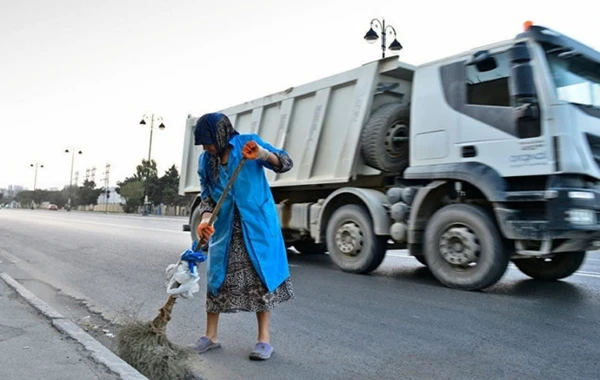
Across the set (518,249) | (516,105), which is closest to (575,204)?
(518,249)

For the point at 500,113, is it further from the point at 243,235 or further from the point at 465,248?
the point at 243,235

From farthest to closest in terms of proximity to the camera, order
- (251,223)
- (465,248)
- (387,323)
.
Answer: (465,248) → (387,323) → (251,223)

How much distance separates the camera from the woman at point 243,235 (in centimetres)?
343

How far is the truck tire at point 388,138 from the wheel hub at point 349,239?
0.95 meters

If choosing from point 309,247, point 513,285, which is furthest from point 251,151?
point 309,247

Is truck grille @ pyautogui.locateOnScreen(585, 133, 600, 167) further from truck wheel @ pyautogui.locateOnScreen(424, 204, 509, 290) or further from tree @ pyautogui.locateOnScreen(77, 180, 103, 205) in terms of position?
tree @ pyautogui.locateOnScreen(77, 180, 103, 205)

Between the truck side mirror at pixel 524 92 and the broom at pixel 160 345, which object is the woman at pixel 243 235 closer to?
the broom at pixel 160 345

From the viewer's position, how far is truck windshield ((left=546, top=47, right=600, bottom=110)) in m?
5.48

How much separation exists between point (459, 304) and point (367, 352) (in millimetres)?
1911

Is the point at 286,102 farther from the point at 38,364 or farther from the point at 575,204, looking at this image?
the point at 38,364

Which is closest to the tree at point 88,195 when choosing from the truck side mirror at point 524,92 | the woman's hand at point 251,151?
the truck side mirror at point 524,92

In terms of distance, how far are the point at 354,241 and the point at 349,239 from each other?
0.10 metres

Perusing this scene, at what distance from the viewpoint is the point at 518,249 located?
18.3 ft

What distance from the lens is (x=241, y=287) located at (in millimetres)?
3471
